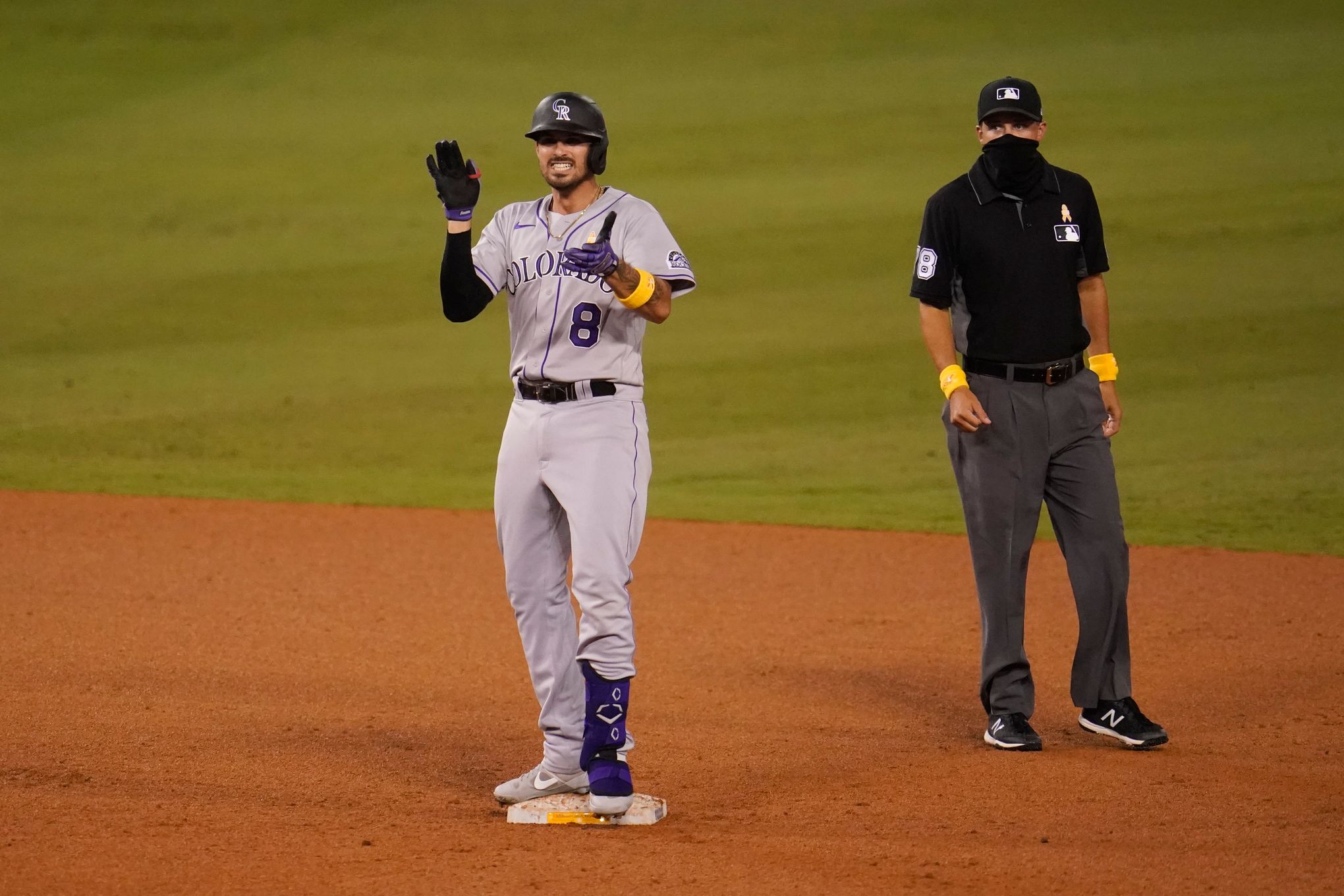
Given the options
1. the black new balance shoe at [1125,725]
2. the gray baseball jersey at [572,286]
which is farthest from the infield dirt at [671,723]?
the gray baseball jersey at [572,286]

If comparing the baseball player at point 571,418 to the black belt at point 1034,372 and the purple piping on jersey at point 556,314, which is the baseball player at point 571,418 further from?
the black belt at point 1034,372

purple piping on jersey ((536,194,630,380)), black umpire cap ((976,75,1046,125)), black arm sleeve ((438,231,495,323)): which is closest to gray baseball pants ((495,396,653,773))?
purple piping on jersey ((536,194,630,380))

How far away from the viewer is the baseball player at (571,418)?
4145 mm

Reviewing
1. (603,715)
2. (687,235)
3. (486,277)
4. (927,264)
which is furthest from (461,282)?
(687,235)

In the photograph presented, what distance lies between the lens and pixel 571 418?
4211 millimetres

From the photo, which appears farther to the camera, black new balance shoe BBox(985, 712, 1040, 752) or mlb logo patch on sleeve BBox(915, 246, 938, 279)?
mlb logo patch on sleeve BBox(915, 246, 938, 279)

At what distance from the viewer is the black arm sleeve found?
13.8 feet

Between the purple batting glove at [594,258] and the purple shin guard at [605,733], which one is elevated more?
the purple batting glove at [594,258]

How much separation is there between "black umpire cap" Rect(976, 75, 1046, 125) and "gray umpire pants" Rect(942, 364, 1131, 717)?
2.65 ft

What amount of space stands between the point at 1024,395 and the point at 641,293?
153cm

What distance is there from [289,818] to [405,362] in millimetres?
9132

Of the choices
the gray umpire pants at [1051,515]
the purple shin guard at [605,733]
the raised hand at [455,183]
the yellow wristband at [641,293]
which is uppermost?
the raised hand at [455,183]

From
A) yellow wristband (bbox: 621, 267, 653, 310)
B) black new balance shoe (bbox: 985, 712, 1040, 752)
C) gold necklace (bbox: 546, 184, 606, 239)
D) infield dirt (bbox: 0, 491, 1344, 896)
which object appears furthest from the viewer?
black new balance shoe (bbox: 985, 712, 1040, 752)

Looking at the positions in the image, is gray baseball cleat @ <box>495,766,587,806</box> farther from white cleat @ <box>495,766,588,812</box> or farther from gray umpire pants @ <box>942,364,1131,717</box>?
gray umpire pants @ <box>942,364,1131,717</box>
